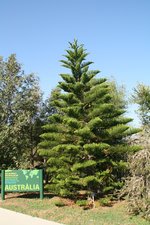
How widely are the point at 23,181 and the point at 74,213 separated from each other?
5.51 meters

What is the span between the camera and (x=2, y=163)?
21.8 meters

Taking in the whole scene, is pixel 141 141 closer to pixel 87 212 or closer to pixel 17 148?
pixel 87 212

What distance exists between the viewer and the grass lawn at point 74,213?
11648 mm

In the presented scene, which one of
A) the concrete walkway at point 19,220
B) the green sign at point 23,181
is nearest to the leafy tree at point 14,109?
the green sign at point 23,181

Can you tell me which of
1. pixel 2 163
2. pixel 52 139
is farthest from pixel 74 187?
pixel 2 163

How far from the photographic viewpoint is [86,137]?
49.2 ft

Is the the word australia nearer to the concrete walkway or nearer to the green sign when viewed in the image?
the green sign

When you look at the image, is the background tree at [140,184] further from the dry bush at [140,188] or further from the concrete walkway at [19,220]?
the concrete walkway at [19,220]

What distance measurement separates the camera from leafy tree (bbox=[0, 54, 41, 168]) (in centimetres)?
2167

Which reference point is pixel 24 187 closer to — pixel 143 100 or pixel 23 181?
pixel 23 181

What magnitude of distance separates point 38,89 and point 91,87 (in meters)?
9.09

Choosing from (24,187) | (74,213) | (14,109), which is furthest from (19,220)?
(14,109)

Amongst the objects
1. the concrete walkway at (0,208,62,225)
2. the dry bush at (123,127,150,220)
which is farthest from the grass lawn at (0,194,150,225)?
the concrete walkway at (0,208,62,225)

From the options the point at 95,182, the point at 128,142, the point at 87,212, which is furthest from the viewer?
the point at 128,142
